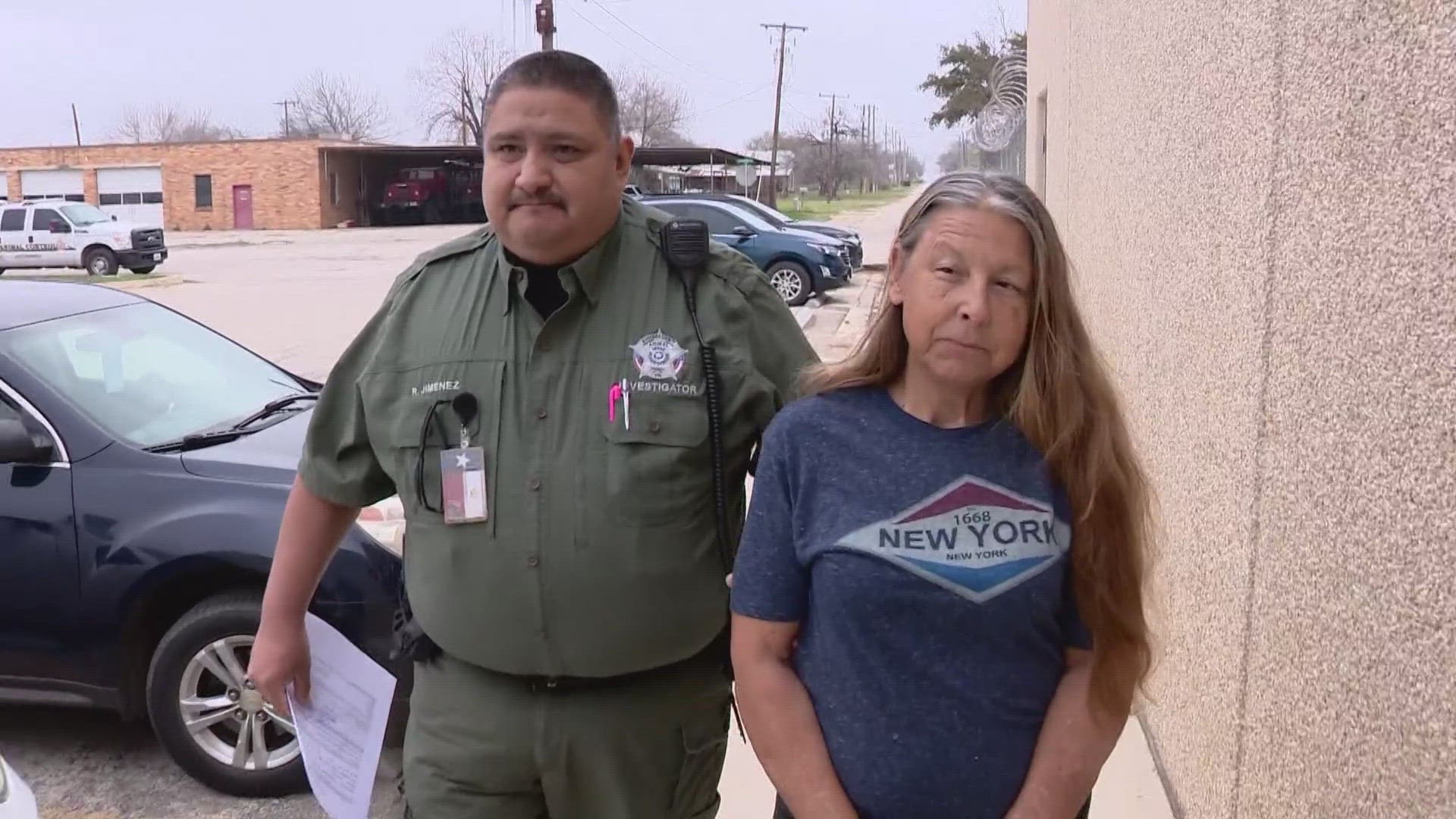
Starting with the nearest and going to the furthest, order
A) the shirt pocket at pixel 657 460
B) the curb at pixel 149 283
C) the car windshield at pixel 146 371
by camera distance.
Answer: the shirt pocket at pixel 657 460 < the car windshield at pixel 146 371 < the curb at pixel 149 283

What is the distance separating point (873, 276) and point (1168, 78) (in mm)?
20454

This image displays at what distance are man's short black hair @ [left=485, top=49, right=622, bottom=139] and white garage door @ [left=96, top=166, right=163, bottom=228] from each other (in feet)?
174

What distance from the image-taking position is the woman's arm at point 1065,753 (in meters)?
1.57

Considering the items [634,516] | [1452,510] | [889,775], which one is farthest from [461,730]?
[1452,510]

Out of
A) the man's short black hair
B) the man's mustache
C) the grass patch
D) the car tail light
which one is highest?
the grass patch

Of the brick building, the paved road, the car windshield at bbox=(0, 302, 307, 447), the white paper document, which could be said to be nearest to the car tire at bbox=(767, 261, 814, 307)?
the paved road

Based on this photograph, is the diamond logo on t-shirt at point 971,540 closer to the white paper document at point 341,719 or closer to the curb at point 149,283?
the white paper document at point 341,719

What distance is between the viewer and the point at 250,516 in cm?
368

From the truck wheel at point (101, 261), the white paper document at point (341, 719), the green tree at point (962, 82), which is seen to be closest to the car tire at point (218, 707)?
the white paper document at point (341, 719)

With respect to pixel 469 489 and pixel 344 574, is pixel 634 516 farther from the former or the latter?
pixel 344 574

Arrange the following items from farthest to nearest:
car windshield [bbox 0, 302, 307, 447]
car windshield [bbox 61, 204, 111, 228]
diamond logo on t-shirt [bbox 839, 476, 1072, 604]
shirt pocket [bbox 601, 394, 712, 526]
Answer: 1. car windshield [bbox 61, 204, 111, 228]
2. car windshield [bbox 0, 302, 307, 447]
3. shirt pocket [bbox 601, 394, 712, 526]
4. diamond logo on t-shirt [bbox 839, 476, 1072, 604]

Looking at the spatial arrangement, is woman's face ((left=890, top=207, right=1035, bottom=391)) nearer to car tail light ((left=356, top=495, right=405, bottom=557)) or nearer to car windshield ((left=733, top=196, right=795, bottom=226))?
car tail light ((left=356, top=495, right=405, bottom=557))

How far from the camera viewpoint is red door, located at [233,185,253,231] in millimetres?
49312

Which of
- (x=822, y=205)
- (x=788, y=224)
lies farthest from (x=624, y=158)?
(x=822, y=205)
